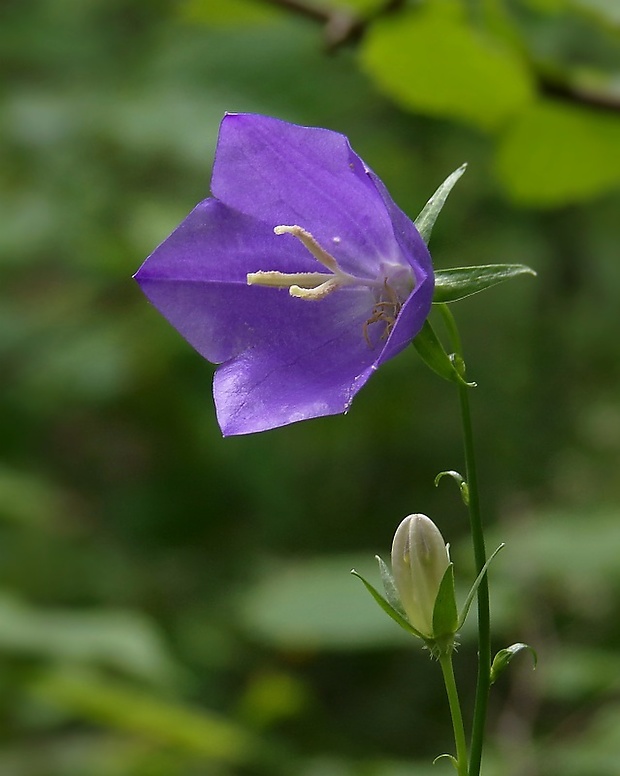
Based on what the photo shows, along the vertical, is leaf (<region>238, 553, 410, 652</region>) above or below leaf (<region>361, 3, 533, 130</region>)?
below

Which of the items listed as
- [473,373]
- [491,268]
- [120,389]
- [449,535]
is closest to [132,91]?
[120,389]

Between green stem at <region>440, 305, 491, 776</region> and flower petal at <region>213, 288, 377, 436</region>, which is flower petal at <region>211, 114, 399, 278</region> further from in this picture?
green stem at <region>440, 305, 491, 776</region>

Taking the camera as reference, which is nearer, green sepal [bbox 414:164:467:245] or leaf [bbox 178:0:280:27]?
green sepal [bbox 414:164:467:245]

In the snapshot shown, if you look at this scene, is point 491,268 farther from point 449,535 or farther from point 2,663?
point 449,535

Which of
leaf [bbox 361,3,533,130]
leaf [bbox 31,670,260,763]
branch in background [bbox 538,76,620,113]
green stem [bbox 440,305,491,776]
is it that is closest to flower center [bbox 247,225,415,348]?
green stem [bbox 440,305,491,776]

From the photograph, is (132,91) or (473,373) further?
(473,373)

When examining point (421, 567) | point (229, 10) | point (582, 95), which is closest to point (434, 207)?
point (421, 567)

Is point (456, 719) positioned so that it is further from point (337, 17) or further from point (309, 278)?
point (337, 17)
